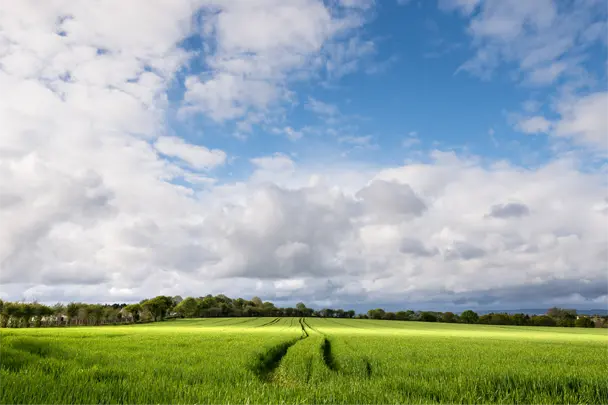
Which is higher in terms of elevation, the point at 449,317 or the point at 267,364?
the point at 267,364

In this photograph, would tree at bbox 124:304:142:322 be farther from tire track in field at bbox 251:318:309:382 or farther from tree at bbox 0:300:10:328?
tire track in field at bbox 251:318:309:382

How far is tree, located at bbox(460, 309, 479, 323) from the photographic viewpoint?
147 m

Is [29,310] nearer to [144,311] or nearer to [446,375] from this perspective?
[144,311]

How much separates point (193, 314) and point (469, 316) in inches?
4179

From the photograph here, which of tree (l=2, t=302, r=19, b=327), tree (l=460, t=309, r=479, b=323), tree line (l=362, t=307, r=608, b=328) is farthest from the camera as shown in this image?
tree (l=460, t=309, r=479, b=323)

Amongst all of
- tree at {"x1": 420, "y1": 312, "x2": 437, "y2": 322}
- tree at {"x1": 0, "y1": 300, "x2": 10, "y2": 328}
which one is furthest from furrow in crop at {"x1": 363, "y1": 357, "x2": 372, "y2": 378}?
tree at {"x1": 420, "y1": 312, "x2": 437, "y2": 322}

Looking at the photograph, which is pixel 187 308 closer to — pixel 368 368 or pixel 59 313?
pixel 59 313

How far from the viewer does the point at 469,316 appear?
14700 cm

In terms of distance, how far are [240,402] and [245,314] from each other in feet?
550

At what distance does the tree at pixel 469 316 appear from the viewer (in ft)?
483

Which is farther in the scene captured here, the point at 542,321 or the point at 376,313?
the point at 376,313

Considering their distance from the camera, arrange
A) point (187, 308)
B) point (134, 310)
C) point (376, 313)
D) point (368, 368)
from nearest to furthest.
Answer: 1. point (368, 368)
2. point (134, 310)
3. point (187, 308)
4. point (376, 313)

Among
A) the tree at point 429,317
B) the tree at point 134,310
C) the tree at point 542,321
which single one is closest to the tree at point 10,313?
the tree at point 134,310

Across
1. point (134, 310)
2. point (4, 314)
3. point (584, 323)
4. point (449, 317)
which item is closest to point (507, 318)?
point (449, 317)
